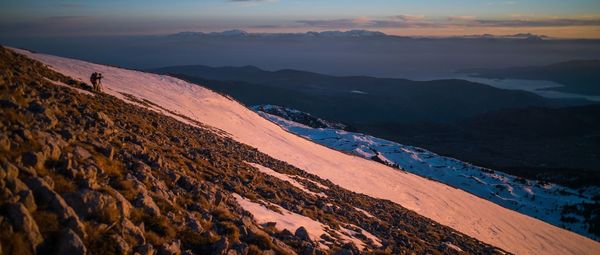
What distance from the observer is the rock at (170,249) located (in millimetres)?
7663

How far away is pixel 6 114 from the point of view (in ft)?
30.7

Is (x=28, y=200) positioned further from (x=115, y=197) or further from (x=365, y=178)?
(x=365, y=178)

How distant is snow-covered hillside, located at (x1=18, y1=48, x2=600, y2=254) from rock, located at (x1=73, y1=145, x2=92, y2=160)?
19.4 meters

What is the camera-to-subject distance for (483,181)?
221ft

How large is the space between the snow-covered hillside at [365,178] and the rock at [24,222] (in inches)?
901

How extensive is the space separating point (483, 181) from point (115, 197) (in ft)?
224

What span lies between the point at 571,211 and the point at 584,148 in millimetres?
163926

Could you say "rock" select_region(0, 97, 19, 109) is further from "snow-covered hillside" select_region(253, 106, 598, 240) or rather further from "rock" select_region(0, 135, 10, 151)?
"snow-covered hillside" select_region(253, 106, 598, 240)

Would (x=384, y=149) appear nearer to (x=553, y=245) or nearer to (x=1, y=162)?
(x=553, y=245)

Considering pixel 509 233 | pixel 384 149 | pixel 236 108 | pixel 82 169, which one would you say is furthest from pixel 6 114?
pixel 384 149

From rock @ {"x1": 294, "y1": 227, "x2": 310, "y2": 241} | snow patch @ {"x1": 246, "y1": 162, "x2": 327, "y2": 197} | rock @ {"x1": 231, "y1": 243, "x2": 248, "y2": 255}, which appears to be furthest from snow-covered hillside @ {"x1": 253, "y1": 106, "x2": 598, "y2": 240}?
rock @ {"x1": 231, "y1": 243, "x2": 248, "y2": 255}

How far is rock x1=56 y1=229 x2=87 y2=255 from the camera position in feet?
20.8

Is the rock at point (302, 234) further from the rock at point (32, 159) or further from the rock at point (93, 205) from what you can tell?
the rock at point (32, 159)

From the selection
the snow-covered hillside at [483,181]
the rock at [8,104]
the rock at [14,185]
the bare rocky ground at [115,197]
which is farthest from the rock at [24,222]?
the snow-covered hillside at [483,181]
